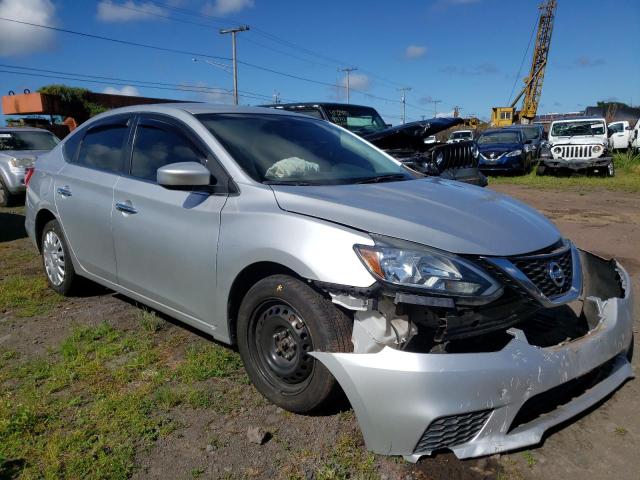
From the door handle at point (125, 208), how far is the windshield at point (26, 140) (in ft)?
30.0

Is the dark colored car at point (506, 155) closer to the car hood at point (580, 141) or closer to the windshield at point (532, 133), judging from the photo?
the car hood at point (580, 141)

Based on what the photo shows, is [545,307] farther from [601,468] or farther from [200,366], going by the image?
[200,366]

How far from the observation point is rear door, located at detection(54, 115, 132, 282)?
12.4ft

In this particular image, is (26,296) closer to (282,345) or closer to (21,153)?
(282,345)

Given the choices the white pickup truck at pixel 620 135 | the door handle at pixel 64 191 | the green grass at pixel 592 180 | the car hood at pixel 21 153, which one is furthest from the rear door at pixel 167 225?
the white pickup truck at pixel 620 135

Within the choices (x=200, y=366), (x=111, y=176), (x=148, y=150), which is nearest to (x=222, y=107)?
(x=148, y=150)

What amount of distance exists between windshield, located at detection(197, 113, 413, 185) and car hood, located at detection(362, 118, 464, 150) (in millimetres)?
4230

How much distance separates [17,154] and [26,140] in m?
0.74

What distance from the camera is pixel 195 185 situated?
2.96 metres

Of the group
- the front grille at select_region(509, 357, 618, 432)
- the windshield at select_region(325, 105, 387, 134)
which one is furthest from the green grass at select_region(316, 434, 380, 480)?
the windshield at select_region(325, 105, 387, 134)

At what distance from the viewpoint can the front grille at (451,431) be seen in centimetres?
215

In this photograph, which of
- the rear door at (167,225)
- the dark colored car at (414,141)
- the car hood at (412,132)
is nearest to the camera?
the rear door at (167,225)

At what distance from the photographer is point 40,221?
475 cm

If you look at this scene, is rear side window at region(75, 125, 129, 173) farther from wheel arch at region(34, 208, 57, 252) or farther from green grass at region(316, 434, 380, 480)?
green grass at region(316, 434, 380, 480)
